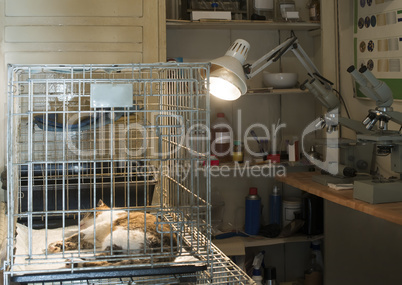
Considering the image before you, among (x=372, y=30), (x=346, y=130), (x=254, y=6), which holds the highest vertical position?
(x=254, y=6)

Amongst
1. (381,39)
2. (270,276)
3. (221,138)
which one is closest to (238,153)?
(221,138)

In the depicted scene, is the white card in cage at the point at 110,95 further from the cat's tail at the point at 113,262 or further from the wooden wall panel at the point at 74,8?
the wooden wall panel at the point at 74,8

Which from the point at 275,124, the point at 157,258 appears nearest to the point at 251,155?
the point at 275,124

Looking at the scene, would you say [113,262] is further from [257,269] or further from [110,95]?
[257,269]

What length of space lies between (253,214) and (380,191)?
0.98 meters

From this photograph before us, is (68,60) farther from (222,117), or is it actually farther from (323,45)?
(323,45)

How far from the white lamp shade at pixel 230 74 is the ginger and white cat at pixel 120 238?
0.58 metres

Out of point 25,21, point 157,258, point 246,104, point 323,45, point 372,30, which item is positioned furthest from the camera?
point 246,104

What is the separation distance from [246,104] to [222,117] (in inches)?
8.3

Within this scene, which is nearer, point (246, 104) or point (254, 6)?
point (254, 6)

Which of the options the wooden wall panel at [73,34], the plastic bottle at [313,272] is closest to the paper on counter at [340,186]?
the plastic bottle at [313,272]

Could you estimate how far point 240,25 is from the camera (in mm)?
2758

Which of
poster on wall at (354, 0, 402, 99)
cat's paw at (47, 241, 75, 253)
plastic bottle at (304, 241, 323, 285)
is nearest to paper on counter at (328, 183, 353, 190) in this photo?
poster on wall at (354, 0, 402, 99)

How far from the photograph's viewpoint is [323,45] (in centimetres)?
282
